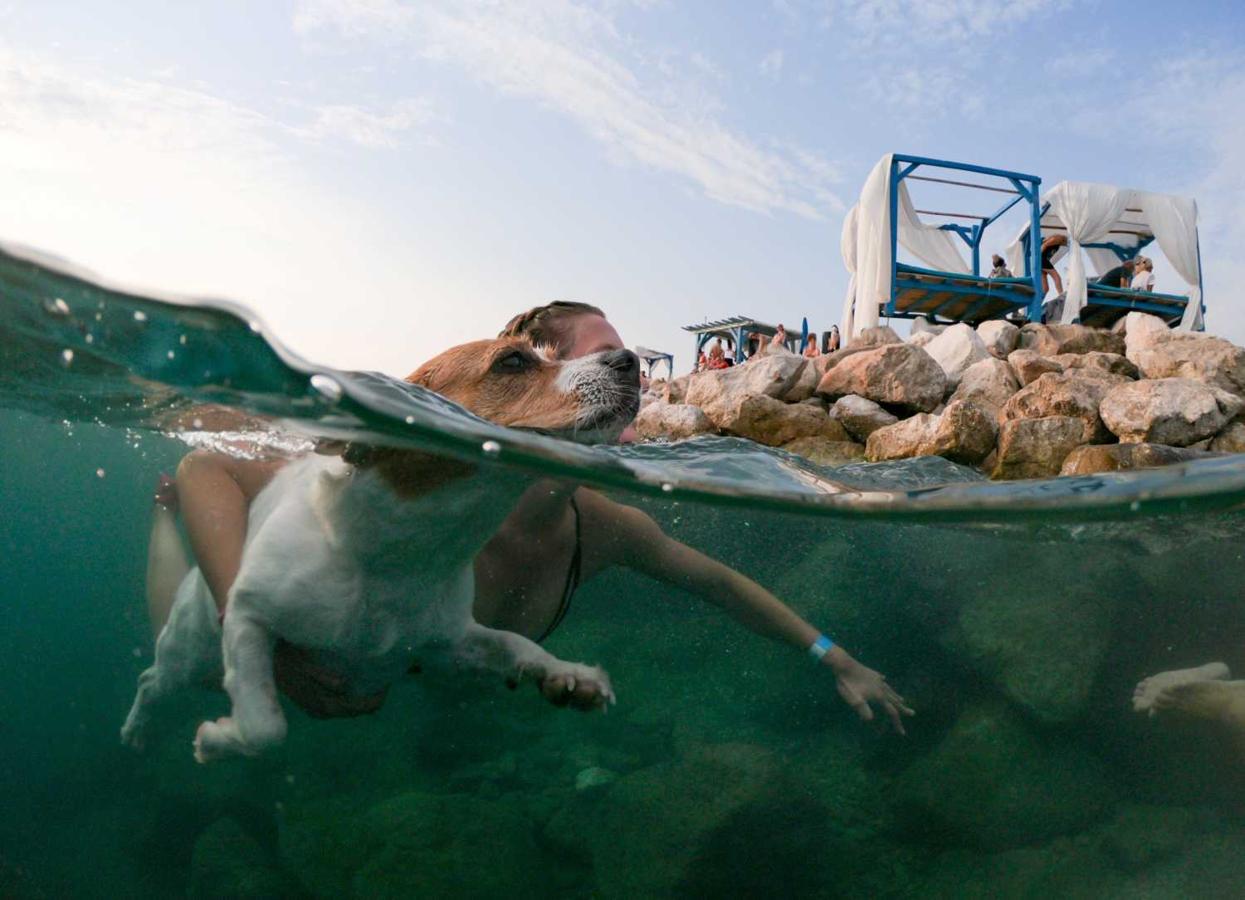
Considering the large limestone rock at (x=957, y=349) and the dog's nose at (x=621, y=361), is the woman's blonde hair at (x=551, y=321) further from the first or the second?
the large limestone rock at (x=957, y=349)

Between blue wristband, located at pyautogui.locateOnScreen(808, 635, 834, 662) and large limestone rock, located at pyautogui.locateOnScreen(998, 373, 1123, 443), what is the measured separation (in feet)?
23.0

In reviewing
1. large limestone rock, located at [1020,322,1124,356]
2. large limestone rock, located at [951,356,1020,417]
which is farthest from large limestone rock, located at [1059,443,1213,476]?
large limestone rock, located at [1020,322,1124,356]

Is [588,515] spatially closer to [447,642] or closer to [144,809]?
[447,642]

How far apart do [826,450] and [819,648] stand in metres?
7.22

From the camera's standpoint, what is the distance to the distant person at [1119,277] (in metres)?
19.2

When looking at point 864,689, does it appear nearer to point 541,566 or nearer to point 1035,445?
Result: point 541,566

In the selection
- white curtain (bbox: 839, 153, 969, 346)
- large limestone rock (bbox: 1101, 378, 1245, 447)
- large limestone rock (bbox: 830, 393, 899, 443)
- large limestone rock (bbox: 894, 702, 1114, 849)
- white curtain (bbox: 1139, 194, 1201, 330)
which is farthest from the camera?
white curtain (bbox: 1139, 194, 1201, 330)

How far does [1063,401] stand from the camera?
31.9 feet

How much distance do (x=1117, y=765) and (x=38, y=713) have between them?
13.6 ft

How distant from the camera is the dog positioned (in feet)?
8.68

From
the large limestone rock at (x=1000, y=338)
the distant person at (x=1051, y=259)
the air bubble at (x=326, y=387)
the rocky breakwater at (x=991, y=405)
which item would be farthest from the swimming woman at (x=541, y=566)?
the distant person at (x=1051, y=259)

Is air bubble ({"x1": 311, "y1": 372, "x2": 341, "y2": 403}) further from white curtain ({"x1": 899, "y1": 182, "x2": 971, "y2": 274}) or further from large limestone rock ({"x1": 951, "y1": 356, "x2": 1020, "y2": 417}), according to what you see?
white curtain ({"x1": 899, "y1": 182, "x2": 971, "y2": 274})

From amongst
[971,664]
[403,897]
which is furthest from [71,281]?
[971,664]

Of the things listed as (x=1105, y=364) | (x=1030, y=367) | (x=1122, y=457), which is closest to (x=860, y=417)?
(x=1030, y=367)
